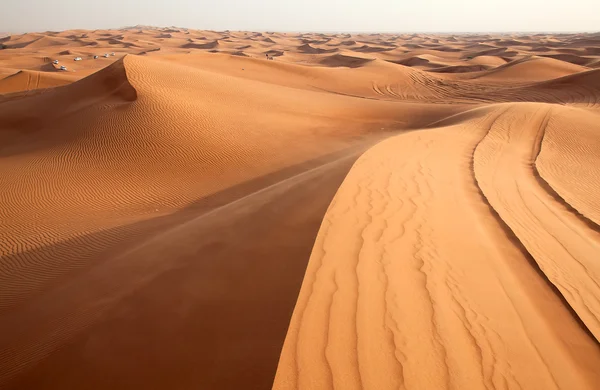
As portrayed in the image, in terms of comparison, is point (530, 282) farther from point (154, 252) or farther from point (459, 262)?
point (154, 252)

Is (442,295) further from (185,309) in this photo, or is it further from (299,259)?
(185,309)

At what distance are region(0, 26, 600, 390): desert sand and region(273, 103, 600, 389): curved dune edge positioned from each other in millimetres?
17

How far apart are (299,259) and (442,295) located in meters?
1.21

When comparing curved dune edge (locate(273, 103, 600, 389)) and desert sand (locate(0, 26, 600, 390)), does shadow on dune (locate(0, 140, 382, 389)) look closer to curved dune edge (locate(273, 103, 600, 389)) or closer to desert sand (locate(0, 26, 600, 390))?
desert sand (locate(0, 26, 600, 390))

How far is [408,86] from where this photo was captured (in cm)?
2339

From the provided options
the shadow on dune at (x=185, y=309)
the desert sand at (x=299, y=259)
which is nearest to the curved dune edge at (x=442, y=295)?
the desert sand at (x=299, y=259)

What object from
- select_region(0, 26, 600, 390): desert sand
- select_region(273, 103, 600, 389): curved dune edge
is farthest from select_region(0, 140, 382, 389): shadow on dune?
select_region(273, 103, 600, 389): curved dune edge

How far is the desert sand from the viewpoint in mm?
2357

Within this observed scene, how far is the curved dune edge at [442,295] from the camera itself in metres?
2.24

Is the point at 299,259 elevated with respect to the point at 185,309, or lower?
elevated

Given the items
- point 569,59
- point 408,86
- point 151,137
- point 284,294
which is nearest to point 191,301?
point 284,294

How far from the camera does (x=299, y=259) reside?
3320 mm

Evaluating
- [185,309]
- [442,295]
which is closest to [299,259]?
[185,309]

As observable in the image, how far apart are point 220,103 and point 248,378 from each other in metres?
12.3
